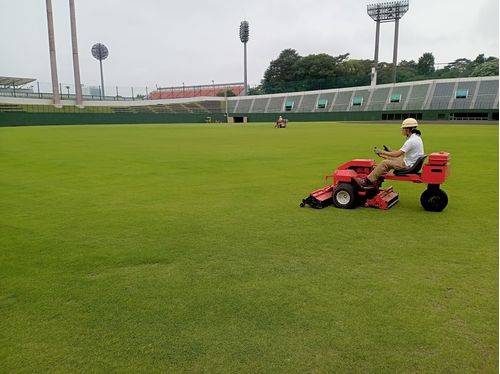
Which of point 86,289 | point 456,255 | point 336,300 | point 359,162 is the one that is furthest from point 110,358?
point 359,162

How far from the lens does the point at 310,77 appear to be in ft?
306

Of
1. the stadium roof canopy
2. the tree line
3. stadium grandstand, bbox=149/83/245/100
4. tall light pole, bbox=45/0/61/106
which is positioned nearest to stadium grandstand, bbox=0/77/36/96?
the stadium roof canopy

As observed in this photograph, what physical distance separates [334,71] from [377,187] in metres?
90.1

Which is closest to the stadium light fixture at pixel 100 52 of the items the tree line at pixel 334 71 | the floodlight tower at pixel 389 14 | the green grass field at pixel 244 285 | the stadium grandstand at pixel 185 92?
the stadium grandstand at pixel 185 92

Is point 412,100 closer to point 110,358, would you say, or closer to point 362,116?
point 362,116

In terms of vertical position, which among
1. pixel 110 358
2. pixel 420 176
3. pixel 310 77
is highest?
pixel 310 77

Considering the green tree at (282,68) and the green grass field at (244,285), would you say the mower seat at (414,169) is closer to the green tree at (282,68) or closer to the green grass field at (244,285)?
the green grass field at (244,285)

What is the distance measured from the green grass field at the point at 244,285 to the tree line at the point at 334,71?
71369 millimetres

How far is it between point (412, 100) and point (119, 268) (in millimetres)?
65774

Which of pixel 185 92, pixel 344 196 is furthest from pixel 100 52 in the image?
pixel 344 196

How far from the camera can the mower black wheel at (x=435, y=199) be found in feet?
22.3

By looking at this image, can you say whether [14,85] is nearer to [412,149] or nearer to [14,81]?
[14,81]

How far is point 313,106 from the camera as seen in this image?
76.3 meters

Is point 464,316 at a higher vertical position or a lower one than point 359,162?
lower
